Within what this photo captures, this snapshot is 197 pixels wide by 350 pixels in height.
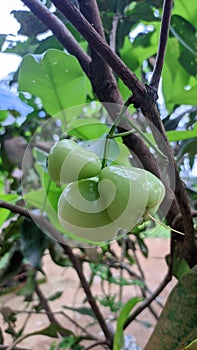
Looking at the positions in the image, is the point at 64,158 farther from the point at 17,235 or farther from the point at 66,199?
the point at 17,235

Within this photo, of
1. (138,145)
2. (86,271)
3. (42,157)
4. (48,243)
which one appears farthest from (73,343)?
(86,271)

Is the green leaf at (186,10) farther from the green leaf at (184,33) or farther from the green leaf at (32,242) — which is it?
the green leaf at (32,242)

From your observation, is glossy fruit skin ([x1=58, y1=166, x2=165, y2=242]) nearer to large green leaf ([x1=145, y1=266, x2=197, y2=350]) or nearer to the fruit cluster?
the fruit cluster

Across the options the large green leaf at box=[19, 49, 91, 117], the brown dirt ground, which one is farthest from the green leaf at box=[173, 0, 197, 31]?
the brown dirt ground

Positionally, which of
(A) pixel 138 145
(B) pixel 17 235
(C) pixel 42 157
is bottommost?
(B) pixel 17 235

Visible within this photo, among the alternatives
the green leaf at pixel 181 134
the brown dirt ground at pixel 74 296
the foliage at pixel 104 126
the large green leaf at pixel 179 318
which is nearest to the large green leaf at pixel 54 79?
the foliage at pixel 104 126

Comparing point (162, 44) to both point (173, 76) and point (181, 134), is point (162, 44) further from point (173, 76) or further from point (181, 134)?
point (173, 76)
